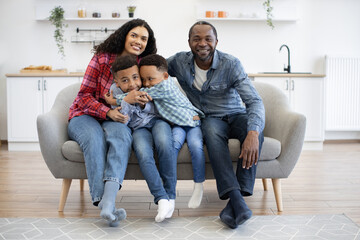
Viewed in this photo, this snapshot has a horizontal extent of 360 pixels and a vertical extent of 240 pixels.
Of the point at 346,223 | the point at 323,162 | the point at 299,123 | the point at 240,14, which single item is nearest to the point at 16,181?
the point at 299,123

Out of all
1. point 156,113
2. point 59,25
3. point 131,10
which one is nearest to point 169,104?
point 156,113

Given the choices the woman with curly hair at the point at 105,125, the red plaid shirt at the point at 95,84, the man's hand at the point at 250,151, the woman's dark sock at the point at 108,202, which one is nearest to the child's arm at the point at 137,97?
the woman with curly hair at the point at 105,125

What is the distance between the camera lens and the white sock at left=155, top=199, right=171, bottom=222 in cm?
198

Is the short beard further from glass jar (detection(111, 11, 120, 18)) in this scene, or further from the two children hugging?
glass jar (detection(111, 11, 120, 18))

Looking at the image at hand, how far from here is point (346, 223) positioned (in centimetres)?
208

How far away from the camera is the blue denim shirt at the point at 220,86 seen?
7.61 feet

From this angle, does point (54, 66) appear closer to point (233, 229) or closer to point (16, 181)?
point (16, 181)

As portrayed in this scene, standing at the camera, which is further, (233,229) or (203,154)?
(203,154)

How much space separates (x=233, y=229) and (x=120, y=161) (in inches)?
26.0

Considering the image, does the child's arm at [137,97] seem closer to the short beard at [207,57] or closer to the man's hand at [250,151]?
the short beard at [207,57]

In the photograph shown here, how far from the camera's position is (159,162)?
210 centimetres

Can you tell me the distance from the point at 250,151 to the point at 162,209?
1.75 ft

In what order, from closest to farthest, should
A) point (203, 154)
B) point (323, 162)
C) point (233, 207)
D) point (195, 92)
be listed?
1. point (233, 207)
2. point (203, 154)
3. point (195, 92)
4. point (323, 162)

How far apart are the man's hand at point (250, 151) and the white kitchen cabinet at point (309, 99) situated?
244 cm
